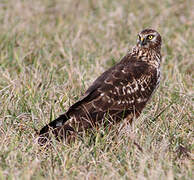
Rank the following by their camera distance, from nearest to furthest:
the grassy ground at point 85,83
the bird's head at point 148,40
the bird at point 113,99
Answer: the grassy ground at point 85,83 → the bird at point 113,99 → the bird's head at point 148,40

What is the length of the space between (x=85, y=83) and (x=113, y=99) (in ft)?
3.99

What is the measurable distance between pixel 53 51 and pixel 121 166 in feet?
13.4

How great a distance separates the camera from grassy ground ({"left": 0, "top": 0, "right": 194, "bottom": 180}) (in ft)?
15.6

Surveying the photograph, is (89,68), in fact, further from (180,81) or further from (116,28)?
(116,28)

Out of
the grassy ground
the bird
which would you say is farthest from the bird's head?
the grassy ground

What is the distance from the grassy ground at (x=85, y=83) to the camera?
188 inches

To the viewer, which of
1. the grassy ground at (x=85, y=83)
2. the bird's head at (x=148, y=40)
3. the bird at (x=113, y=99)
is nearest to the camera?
the grassy ground at (x=85, y=83)

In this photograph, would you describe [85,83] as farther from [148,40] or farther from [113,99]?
[113,99]

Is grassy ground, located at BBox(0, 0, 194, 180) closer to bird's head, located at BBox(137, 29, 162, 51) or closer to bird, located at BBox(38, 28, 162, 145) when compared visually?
bird, located at BBox(38, 28, 162, 145)

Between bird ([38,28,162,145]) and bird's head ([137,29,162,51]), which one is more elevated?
bird's head ([137,29,162,51])

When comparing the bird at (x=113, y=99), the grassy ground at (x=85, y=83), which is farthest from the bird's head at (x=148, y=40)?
the grassy ground at (x=85, y=83)

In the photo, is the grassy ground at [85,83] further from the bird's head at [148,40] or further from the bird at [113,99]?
the bird's head at [148,40]

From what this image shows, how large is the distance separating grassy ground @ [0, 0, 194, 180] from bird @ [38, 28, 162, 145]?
0.20 meters

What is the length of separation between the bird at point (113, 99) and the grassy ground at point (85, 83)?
20 cm
